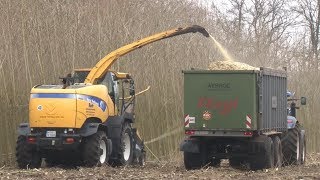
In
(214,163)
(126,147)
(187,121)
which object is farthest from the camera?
(214,163)

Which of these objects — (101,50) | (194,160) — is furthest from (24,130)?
(101,50)

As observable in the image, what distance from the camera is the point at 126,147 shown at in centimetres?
1511

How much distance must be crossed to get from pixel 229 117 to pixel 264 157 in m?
1.09

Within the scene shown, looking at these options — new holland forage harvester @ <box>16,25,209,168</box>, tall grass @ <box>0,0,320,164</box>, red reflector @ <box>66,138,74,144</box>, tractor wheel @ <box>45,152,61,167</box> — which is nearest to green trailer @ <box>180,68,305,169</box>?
new holland forage harvester @ <box>16,25,209,168</box>

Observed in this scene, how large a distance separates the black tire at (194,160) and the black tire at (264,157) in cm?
110

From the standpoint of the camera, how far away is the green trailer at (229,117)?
1352 centimetres

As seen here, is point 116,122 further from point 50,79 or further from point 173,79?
point 173,79

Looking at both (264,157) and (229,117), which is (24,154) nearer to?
(229,117)

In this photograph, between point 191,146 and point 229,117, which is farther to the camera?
point 191,146

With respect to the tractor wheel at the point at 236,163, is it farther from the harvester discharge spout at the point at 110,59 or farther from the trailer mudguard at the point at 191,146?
the harvester discharge spout at the point at 110,59

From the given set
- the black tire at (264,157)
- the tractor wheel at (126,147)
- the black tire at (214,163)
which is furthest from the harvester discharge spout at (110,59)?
the black tire at (264,157)

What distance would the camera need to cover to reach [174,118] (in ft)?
61.9

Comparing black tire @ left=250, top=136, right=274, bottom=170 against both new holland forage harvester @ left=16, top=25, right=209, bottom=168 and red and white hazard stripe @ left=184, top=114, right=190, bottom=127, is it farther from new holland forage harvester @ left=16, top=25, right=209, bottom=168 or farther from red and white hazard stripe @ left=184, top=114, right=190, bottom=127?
new holland forage harvester @ left=16, top=25, right=209, bottom=168

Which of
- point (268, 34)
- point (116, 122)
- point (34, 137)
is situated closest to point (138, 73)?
point (116, 122)
